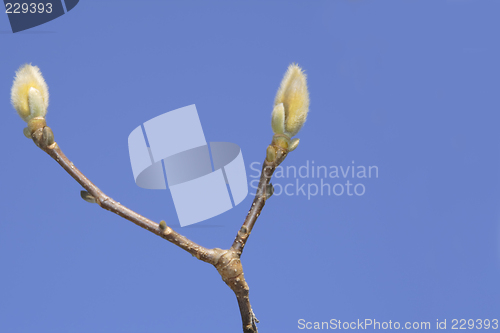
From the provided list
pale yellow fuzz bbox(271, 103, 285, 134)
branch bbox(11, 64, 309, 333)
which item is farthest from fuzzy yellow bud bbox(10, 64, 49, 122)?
pale yellow fuzz bbox(271, 103, 285, 134)

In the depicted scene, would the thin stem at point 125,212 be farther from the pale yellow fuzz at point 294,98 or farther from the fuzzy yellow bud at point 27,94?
the pale yellow fuzz at point 294,98

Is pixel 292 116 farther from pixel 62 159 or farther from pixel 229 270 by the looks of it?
pixel 62 159

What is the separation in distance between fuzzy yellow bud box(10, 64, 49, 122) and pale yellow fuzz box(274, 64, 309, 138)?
0.39m

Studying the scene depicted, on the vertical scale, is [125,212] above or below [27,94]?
below

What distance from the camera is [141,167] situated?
97 centimetres

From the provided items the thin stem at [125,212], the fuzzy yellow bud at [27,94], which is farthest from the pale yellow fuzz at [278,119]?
the fuzzy yellow bud at [27,94]

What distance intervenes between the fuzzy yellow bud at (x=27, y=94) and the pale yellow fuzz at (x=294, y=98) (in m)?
0.39

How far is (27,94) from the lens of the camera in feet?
2.90

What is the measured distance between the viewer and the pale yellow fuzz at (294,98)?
92cm

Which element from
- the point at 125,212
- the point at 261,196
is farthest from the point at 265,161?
the point at 125,212

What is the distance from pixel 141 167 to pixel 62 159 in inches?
5.3

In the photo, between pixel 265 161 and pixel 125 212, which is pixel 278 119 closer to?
pixel 265 161

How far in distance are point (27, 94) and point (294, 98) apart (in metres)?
0.43

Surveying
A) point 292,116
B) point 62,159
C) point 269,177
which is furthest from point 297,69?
point 62,159
